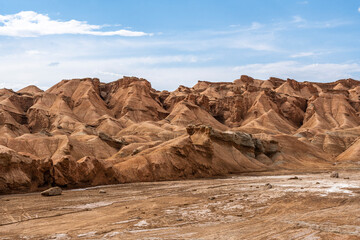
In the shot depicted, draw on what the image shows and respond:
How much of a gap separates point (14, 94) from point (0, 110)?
21445 mm

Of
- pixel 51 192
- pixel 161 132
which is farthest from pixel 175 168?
pixel 161 132

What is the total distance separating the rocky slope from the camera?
3588 centimetres

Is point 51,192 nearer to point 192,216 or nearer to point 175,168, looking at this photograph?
point 192,216

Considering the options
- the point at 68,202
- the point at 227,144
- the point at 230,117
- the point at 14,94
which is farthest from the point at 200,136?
the point at 14,94

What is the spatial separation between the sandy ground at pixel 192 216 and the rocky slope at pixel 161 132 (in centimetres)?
1017

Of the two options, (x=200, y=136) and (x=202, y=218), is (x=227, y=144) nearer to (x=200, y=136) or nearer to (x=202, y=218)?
(x=200, y=136)

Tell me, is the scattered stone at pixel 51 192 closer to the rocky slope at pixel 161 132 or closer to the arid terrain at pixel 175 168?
the arid terrain at pixel 175 168

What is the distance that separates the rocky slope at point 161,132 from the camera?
35.9 metres

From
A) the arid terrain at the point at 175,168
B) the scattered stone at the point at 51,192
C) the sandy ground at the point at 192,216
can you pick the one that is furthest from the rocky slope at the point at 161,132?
the sandy ground at the point at 192,216

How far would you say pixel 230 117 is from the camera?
11112 cm

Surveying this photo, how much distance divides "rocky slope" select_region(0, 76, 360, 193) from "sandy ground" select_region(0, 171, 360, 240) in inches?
400

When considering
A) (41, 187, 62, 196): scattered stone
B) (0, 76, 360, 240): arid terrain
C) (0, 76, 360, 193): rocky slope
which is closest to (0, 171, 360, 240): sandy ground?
(0, 76, 360, 240): arid terrain

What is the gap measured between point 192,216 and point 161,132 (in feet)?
200

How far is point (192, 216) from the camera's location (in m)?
17.5
